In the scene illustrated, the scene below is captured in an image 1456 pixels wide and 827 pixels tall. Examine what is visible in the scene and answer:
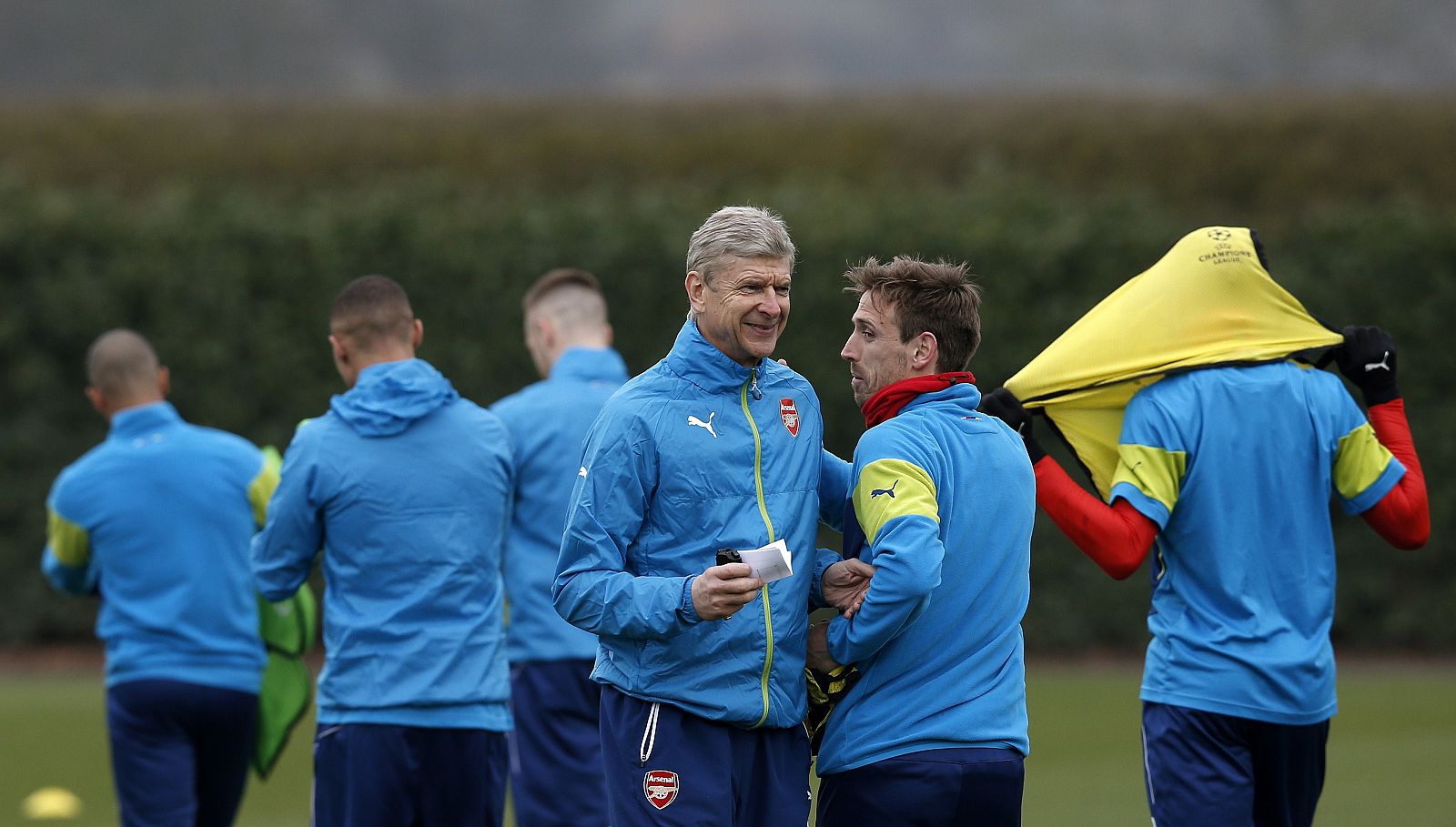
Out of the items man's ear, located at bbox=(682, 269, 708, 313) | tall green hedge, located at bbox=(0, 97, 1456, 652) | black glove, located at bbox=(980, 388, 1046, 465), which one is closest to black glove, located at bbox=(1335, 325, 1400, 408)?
black glove, located at bbox=(980, 388, 1046, 465)

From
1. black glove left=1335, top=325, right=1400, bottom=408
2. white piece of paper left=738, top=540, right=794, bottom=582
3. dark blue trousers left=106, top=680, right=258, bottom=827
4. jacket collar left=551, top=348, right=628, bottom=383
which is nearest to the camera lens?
white piece of paper left=738, top=540, right=794, bottom=582

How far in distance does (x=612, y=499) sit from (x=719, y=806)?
2.46 feet

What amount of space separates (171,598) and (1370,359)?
4.23 m

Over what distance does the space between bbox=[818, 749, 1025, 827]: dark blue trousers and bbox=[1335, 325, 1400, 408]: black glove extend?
1.78 meters

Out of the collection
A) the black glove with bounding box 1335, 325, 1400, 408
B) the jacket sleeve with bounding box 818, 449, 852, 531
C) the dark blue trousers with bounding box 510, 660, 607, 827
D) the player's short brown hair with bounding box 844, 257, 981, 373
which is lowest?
the dark blue trousers with bounding box 510, 660, 607, 827

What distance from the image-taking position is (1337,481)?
468 centimetres

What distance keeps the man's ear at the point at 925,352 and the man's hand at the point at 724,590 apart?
0.75 meters

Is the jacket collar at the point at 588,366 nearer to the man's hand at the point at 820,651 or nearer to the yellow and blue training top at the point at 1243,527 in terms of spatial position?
the yellow and blue training top at the point at 1243,527

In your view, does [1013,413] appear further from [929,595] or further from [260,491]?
[260,491]

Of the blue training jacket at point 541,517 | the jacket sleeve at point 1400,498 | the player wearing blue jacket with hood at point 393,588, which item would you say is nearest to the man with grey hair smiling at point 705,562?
the player wearing blue jacket with hood at point 393,588

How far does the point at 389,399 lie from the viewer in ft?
16.9

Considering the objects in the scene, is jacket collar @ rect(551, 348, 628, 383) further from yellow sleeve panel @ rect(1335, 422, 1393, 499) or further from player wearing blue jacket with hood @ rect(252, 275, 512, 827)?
yellow sleeve panel @ rect(1335, 422, 1393, 499)

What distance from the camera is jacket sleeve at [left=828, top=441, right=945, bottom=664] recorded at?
361 cm

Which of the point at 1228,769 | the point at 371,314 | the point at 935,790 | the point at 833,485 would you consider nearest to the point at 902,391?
the point at 833,485
